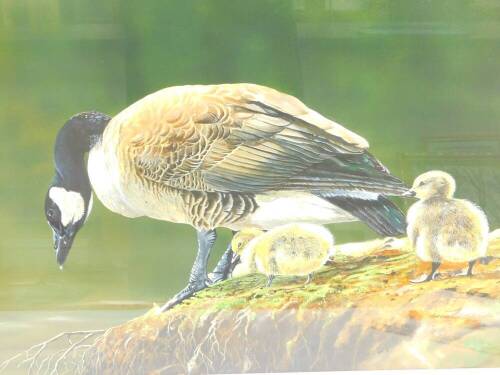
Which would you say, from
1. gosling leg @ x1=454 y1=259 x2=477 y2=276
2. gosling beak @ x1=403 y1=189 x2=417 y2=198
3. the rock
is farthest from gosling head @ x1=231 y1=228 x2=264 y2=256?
gosling leg @ x1=454 y1=259 x2=477 y2=276

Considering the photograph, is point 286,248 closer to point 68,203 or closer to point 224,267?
point 224,267

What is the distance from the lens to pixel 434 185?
166 cm

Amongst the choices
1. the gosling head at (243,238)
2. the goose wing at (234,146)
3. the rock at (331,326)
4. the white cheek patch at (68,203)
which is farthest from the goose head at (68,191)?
the gosling head at (243,238)

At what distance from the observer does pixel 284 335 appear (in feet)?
5.41

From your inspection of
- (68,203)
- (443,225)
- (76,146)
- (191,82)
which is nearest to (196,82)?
(191,82)

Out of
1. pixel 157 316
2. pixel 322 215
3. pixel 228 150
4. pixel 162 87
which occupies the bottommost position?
pixel 157 316

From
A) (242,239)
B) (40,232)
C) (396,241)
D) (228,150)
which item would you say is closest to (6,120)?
(40,232)

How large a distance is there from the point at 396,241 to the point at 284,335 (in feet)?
1.35

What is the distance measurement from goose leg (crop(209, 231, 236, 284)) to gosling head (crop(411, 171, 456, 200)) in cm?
55

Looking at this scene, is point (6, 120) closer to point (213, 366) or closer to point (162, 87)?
point (162, 87)

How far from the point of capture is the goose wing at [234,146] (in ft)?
5.26

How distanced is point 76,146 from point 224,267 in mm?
541

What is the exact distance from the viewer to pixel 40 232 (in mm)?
1671

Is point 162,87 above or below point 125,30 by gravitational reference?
below
